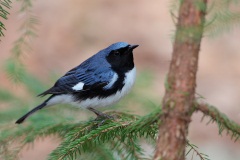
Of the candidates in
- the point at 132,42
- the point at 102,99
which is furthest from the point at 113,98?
the point at 132,42

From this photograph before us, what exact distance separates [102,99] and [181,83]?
5.66 ft

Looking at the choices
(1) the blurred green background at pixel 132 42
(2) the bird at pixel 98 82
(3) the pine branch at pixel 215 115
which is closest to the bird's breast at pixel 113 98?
(2) the bird at pixel 98 82

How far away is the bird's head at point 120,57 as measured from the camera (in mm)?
3451

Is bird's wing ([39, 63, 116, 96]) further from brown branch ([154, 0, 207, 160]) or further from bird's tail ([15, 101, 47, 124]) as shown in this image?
brown branch ([154, 0, 207, 160])

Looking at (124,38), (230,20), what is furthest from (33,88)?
(124,38)

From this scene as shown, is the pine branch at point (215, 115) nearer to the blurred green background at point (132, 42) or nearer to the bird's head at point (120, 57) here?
the bird's head at point (120, 57)

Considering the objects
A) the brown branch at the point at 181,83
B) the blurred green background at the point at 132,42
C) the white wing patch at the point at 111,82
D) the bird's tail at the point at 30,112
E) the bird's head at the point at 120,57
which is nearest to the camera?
the brown branch at the point at 181,83

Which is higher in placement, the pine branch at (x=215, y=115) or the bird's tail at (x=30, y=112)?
the pine branch at (x=215, y=115)

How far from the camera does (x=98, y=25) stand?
24.0 feet

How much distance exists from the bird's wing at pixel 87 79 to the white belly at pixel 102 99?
0.07 m

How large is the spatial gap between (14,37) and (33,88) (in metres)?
3.82

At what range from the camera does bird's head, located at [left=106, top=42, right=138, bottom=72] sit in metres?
3.45

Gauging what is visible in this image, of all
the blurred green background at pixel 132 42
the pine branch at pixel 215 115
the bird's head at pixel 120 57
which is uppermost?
the pine branch at pixel 215 115

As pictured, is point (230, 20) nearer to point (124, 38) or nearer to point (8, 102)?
point (8, 102)
